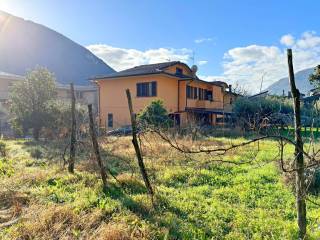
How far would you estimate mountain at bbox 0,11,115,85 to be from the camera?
64.4 metres

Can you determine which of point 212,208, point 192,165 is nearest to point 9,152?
point 192,165

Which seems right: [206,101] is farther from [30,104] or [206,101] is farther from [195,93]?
[30,104]

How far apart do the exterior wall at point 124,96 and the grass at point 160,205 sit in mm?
15146

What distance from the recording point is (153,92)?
2294cm

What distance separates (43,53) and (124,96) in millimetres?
59429

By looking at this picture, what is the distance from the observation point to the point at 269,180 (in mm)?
7059

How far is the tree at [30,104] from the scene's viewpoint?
59.9 ft

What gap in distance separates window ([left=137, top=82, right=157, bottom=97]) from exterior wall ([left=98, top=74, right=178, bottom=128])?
0.25 m

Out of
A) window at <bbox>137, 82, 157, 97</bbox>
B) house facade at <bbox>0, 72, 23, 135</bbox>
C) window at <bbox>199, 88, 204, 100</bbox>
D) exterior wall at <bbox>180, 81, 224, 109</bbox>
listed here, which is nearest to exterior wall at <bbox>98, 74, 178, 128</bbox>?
window at <bbox>137, 82, 157, 97</bbox>

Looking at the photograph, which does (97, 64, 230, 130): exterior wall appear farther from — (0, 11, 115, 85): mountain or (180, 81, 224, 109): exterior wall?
(0, 11, 115, 85): mountain

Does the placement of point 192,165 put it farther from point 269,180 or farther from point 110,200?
point 110,200

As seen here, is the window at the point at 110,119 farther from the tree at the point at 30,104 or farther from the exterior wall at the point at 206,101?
the tree at the point at 30,104

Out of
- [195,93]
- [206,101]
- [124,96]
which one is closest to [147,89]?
[124,96]

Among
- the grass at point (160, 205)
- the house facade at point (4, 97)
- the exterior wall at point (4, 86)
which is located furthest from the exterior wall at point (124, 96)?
the grass at point (160, 205)
